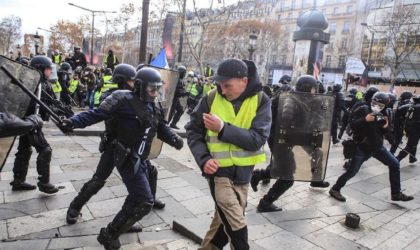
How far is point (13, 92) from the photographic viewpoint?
120 inches

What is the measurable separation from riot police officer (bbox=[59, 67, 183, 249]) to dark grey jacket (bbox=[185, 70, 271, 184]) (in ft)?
2.02

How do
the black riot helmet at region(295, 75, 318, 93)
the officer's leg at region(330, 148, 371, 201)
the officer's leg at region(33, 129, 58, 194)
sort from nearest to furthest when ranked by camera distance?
the officer's leg at region(33, 129, 58, 194)
the black riot helmet at region(295, 75, 318, 93)
the officer's leg at region(330, 148, 371, 201)

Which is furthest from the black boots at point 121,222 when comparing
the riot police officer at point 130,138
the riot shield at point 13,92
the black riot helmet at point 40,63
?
the black riot helmet at point 40,63

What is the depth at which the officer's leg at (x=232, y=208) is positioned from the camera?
262 cm

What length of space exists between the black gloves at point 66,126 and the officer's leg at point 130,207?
0.56 metres

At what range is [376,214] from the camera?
472cm

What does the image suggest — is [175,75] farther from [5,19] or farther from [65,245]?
[5,19]

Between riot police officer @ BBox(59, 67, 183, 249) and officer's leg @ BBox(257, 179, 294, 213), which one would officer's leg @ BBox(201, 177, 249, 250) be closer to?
riot police officer @ BBox(59, 67, 183, 249)

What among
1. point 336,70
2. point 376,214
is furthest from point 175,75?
point 336,70

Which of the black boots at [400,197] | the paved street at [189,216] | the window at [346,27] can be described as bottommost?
the paved street at [189,216]

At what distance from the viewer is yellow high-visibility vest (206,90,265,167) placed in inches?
107

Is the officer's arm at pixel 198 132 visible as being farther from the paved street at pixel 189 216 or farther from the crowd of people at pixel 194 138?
the paved street at pixel 189 216

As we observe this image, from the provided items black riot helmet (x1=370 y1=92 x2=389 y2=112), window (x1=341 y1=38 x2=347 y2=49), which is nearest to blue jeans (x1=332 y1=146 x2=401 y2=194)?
black riot helmet (x1=370 y1=92 x2=389 y2=112)

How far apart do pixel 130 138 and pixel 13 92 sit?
3.45ft
